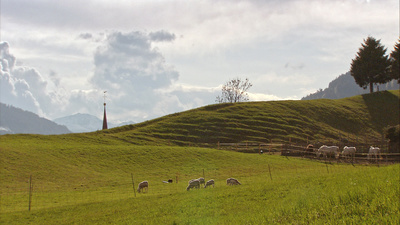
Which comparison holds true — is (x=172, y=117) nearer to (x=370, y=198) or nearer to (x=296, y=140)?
(x=296, y=140)

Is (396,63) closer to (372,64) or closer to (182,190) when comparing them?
(372,64)

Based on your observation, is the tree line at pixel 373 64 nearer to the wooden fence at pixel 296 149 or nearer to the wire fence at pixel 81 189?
the wooden fence at pixel 296 149

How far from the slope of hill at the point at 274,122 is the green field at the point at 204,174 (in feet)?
0.89

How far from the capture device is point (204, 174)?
4247 cm

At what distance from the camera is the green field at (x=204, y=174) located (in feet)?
42.6

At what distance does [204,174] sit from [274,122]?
54132 mm

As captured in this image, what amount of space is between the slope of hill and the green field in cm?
27

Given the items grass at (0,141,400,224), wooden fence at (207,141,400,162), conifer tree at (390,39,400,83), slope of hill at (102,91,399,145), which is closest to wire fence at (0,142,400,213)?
grass at (0,141,400,224)

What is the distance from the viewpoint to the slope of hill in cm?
8031

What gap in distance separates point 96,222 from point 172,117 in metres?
76.4

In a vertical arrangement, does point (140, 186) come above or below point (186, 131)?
below

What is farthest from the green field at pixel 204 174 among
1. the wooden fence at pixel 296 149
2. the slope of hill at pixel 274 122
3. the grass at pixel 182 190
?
the wooden fence at pixel 296 149

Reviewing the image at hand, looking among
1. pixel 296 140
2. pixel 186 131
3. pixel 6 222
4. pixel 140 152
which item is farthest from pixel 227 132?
pixel 6 222

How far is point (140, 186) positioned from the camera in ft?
107
